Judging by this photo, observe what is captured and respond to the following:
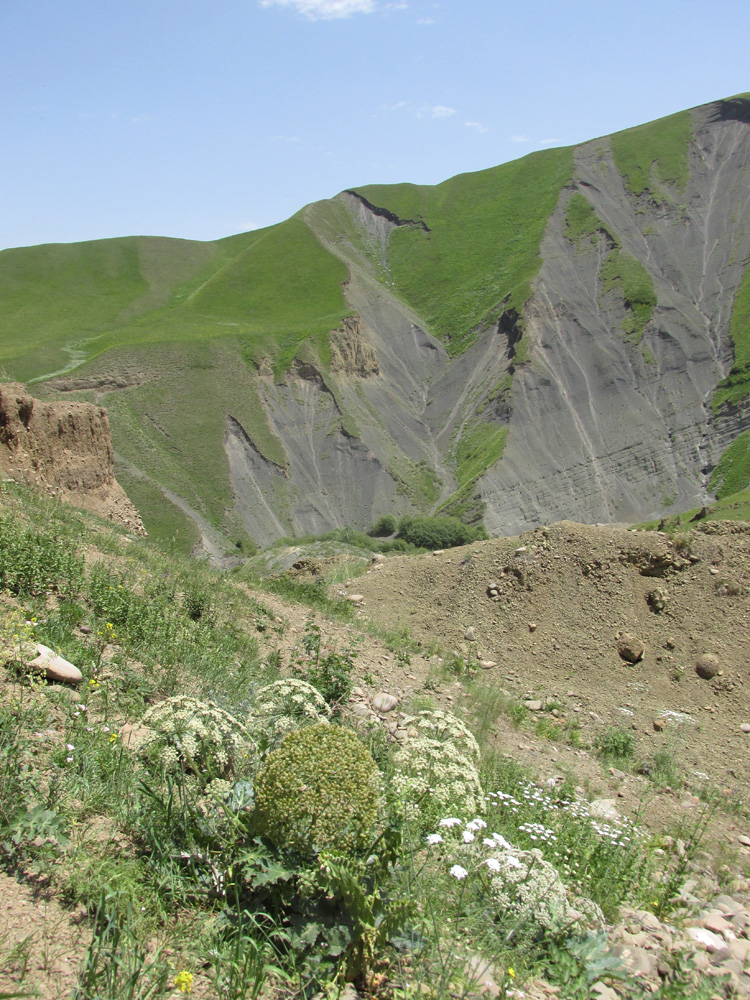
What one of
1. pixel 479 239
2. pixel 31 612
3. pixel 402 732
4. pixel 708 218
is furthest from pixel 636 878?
pixel 479 239

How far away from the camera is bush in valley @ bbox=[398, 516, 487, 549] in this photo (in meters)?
41.0

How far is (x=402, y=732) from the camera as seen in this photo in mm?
6250

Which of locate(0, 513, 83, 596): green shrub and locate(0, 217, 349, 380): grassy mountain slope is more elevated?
locate(0, 217, 349, 380): grassy mountain slope

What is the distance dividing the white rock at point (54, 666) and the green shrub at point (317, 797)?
222 centimetres

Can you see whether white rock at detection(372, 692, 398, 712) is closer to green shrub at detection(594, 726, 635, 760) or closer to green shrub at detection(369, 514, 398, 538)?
green shrub at detection(594, 726, 635, 760)

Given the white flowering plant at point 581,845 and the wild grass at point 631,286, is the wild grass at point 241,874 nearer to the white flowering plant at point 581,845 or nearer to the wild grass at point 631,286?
the white flowering plant at point 581,845

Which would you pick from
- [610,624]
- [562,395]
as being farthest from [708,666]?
[562,395]

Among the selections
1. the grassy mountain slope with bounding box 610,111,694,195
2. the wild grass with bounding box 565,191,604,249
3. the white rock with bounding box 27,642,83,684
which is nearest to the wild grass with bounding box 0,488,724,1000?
the white rock with bounding box 27,642,83,684

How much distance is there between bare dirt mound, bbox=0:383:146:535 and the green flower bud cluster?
11.3 meters

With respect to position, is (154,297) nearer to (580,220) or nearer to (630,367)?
(580,220)

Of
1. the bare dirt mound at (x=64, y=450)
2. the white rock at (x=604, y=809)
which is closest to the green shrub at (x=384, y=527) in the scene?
the bare dirt mound at (x=64, y=450)

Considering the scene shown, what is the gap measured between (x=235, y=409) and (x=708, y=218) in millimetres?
51176

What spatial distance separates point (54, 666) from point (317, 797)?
2555 mm

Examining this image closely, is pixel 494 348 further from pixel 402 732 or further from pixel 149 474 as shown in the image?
pixel 402 732
